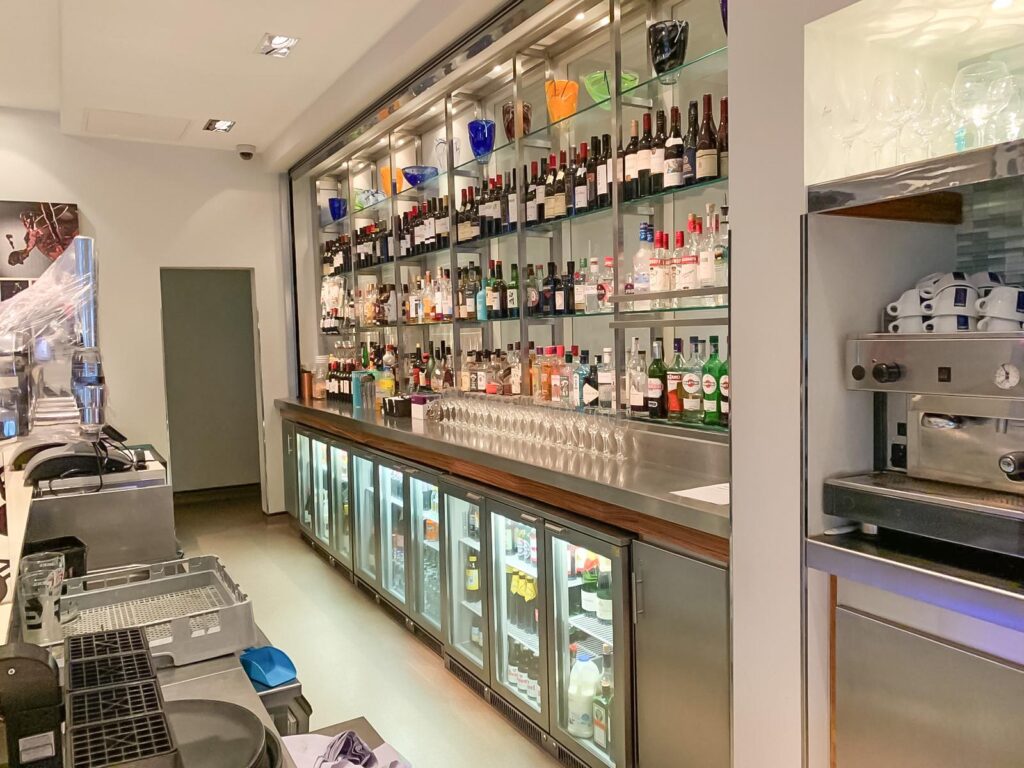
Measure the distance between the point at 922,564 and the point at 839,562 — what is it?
18cm

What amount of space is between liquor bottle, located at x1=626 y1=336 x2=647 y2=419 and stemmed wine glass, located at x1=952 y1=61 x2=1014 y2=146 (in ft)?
4.78

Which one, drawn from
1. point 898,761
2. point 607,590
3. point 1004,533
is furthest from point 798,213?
point 607,590

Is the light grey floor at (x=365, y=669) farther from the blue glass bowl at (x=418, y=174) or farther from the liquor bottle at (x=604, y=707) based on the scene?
the blue glass bowl at (x=418, y=174)

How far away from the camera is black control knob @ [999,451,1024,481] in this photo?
142 cm

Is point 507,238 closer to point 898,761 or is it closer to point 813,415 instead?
point 813,415

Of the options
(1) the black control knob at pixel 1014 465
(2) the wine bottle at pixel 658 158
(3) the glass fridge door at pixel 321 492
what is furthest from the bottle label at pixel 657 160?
(3) the glass fridge door at pixel 321 492

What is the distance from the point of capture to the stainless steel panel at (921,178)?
1.33 m

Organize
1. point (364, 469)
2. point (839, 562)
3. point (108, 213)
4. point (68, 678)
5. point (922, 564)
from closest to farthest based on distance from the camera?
point (68, 678) < point (922, 564) < point (839, 562) < point (364, 469) < point (108, 213)

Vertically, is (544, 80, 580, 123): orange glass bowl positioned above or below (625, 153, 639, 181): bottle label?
above

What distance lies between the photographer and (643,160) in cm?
287

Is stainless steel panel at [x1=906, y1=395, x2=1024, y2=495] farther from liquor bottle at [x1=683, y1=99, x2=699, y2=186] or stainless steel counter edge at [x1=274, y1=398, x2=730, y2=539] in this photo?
liquor bottle at [x1=683, y1=99, x2=699, y2=186]

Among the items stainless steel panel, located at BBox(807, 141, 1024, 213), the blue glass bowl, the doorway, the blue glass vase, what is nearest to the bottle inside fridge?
stainless steel panel, located at BBox(807, 141, 1024, 213)

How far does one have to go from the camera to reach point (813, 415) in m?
1.72

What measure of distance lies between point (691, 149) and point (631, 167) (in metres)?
0.30
